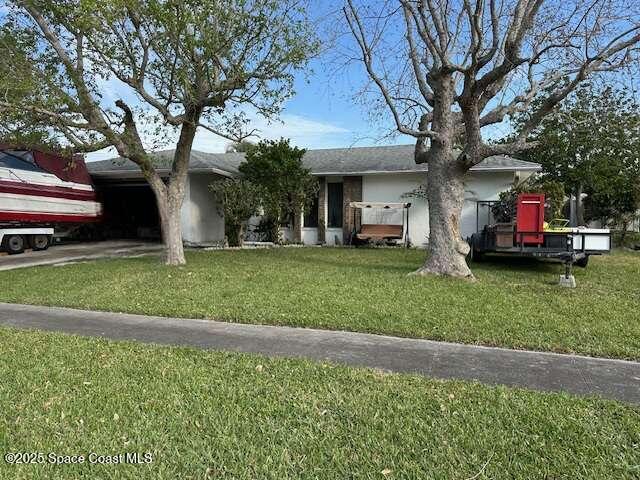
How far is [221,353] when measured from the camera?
4879mm

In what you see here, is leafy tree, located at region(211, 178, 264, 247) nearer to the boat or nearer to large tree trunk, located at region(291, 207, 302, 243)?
large tree trunk, located at region(291, 207, 302, 243)

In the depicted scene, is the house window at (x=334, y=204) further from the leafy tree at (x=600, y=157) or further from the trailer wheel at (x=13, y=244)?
the trailer wheel at (x=13, y=244)

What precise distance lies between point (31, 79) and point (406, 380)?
9140 mm

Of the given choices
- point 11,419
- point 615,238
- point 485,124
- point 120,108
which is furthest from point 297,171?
point 11,419

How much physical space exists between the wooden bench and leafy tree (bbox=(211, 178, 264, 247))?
3826 mm

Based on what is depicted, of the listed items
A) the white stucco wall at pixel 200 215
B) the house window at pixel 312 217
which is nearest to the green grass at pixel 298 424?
the house window at pixel 312 217

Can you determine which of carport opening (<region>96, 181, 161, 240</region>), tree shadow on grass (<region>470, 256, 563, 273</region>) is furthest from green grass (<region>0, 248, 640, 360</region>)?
carport opening (<region>96, 181, 161, 240</region>)

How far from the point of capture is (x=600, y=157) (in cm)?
2062

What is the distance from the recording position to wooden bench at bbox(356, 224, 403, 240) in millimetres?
17188

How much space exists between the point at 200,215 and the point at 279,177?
458 cm

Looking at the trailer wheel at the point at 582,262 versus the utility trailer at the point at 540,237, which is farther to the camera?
the trailer wheel at the point at 582,262

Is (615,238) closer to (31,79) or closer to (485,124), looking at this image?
(485,124)

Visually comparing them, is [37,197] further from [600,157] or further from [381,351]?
[600,157]

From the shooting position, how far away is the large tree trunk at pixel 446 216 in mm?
9695
